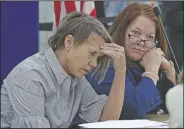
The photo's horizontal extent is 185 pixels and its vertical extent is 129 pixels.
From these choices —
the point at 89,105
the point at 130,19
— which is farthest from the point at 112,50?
the point at 130,19

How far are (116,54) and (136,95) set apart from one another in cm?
21

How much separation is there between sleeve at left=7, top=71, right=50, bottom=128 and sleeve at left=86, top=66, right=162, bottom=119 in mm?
400

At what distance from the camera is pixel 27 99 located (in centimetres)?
152

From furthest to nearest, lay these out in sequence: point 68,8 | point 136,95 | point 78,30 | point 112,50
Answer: point 68,8 → point 136,95 → point 112,50 → point 78,30

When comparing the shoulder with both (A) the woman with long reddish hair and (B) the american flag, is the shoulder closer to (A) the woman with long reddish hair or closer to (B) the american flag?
(A) the woman with long reddish hair

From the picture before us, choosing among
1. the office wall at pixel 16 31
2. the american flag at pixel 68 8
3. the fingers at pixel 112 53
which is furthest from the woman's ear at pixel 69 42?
the american flag at pixel 68 8

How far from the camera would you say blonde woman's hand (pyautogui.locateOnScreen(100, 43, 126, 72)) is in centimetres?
172

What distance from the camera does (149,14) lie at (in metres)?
2.07

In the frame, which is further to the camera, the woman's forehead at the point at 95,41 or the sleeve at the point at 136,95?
the sleeve at the point at 136,95

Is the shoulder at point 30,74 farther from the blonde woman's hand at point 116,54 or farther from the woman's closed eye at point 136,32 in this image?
the woman's closed eye at point 136,32

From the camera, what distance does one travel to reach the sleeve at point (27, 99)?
1.50 m

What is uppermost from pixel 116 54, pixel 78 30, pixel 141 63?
pixel 78 30

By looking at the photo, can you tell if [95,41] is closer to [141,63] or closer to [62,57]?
[62,57]

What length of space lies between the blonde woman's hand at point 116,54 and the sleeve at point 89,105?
0.14 meters
